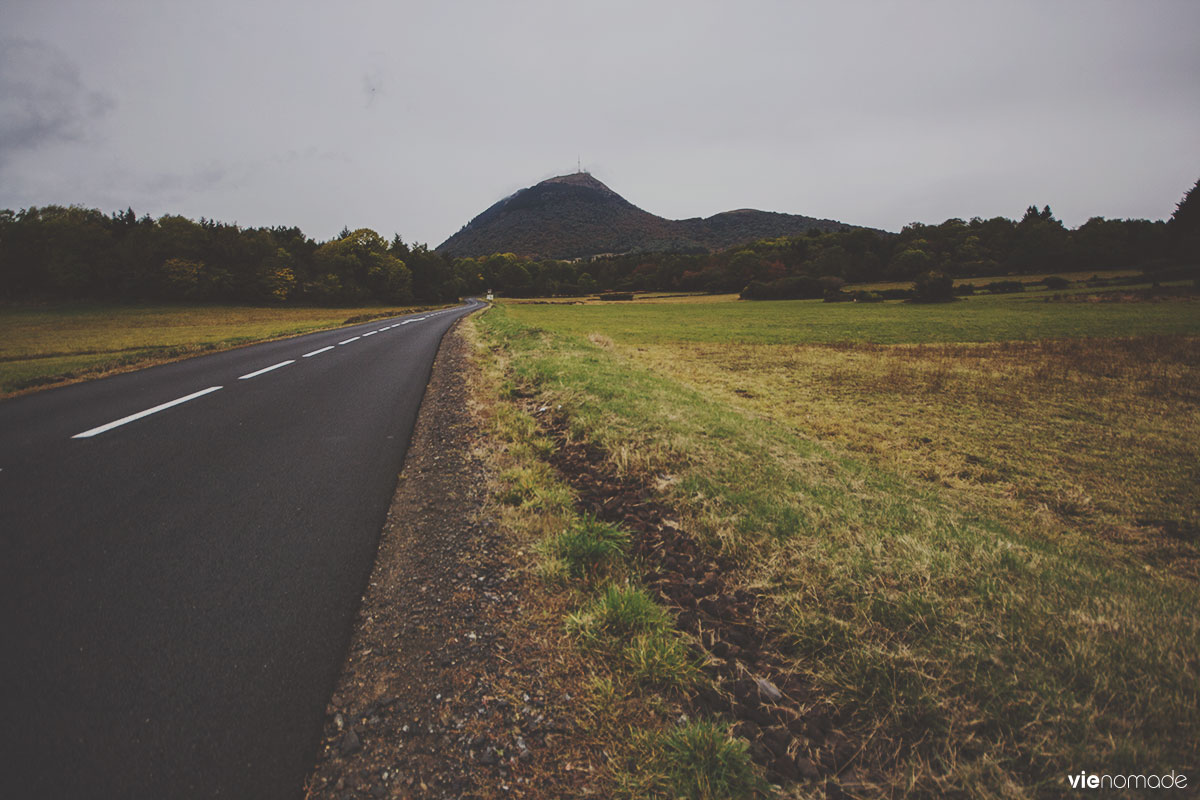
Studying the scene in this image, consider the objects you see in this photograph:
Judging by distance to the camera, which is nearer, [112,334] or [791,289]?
[112,334]

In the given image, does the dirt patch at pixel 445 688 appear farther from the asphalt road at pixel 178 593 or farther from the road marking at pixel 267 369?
the road marking at pixel 267 369

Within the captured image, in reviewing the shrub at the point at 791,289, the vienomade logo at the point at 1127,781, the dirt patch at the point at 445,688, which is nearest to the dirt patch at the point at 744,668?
the vienomade logo at the point at 1127,781

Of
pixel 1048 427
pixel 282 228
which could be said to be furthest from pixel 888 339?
pixel 282 228

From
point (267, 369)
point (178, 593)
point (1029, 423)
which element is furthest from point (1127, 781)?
point (267, 369)

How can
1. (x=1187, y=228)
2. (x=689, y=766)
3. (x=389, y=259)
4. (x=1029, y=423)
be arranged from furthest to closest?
(x=389, y=259), (x=1187, y=228), (x=1029, y=423), (x=689, y=766)

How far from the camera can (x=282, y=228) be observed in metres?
79.5

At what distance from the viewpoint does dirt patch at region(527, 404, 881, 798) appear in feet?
6.28

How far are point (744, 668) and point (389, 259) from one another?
89141 mm

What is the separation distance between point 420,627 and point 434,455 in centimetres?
295

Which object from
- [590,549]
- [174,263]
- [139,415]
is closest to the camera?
[590,549]

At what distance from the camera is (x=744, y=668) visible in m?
2.37

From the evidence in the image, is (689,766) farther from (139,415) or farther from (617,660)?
(139,415)

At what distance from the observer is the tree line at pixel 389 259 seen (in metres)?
54.8

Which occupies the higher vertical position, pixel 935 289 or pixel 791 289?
pixel 791 289
